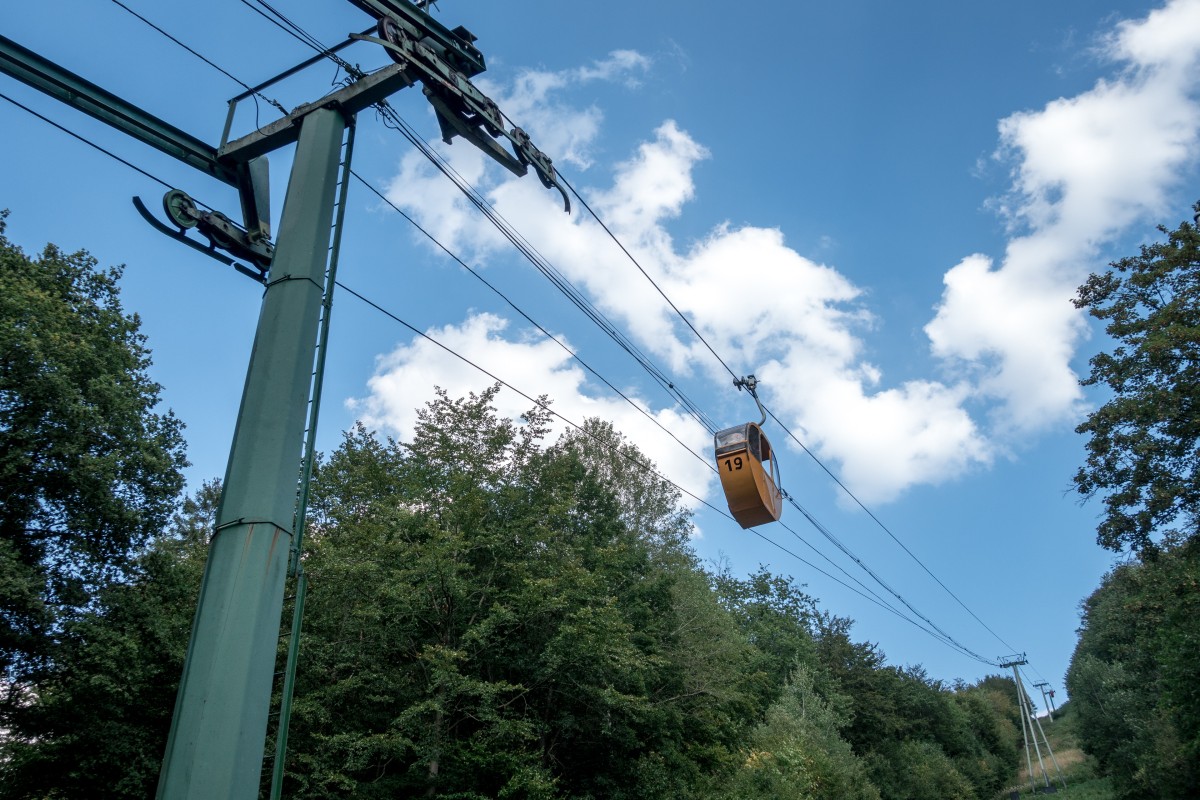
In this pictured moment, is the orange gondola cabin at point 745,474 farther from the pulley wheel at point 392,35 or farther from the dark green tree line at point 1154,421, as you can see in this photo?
the dark green tree line at point 1154,421

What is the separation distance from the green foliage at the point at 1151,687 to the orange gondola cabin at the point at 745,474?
16.1 m

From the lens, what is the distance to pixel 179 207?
664cm

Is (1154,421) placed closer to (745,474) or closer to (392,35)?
(745,474)

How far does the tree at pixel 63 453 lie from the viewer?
18.9m

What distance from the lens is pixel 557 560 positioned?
2264 centimetres

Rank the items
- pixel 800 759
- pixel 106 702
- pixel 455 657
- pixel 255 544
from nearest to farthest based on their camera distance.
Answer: pixel 255 544
pixel 455 657
pixel 106 702
pixel 800 759

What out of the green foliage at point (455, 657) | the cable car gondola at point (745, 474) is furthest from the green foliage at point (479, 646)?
the cable car gondola at point (745, 474)

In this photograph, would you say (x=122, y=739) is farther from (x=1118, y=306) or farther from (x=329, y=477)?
(x=1118, y=306)

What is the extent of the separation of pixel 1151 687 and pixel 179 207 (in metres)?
53.9

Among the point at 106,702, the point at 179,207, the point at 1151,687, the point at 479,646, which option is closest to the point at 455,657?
the point at 479,646

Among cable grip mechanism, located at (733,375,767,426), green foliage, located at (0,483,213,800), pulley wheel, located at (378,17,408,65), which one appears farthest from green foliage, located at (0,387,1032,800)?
pulley wheel, located at (378,17,408,65)

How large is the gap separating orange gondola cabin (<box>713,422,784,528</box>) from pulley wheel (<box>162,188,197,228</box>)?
25.7ft

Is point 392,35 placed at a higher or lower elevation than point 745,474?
higher

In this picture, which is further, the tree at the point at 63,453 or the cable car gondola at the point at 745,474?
the tree at the point at 63,453
